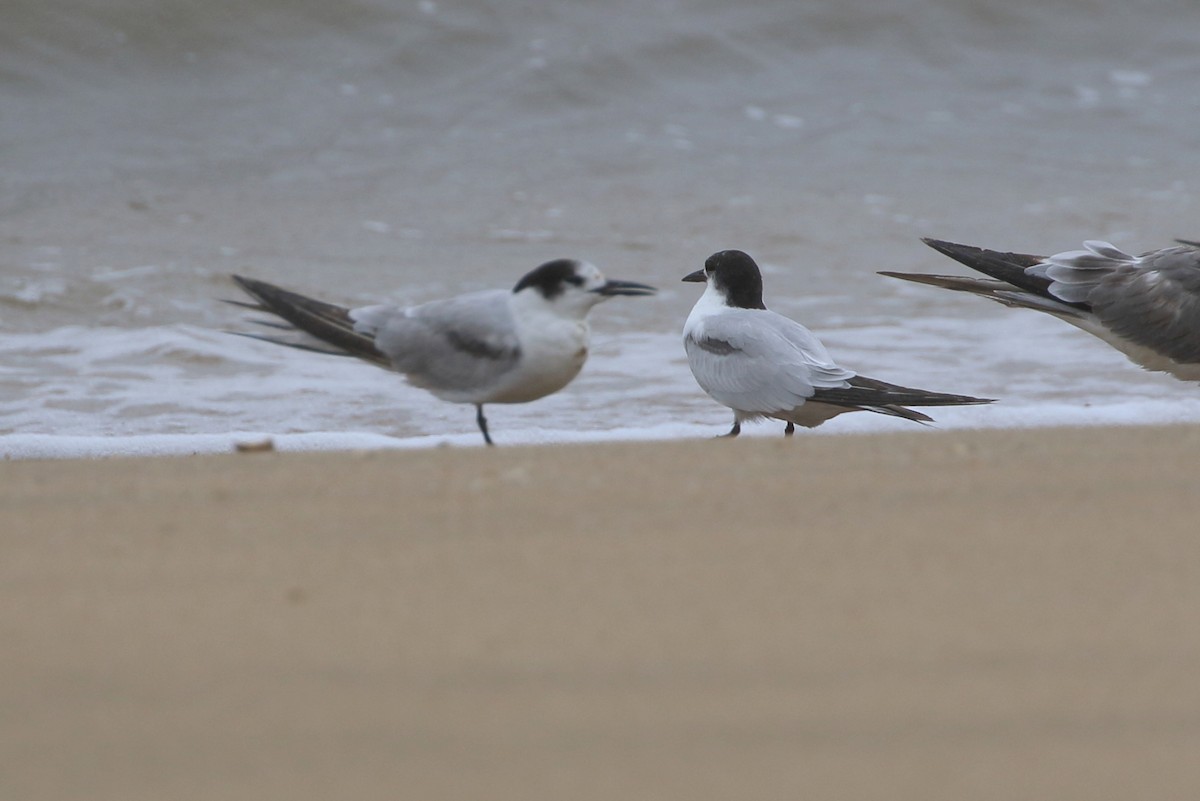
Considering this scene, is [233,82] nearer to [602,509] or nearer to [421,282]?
[421,282]

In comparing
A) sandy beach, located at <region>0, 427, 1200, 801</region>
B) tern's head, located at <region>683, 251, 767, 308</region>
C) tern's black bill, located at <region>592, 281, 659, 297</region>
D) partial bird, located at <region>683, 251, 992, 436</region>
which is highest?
tern's head, located at <region>683, 251, 767, 308</region>

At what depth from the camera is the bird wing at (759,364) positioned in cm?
439

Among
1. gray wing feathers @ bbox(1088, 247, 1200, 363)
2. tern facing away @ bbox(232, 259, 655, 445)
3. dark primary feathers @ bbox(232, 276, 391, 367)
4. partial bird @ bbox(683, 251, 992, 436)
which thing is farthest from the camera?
gray wing feathers @ bbox(1088, 247, 1200, 363)

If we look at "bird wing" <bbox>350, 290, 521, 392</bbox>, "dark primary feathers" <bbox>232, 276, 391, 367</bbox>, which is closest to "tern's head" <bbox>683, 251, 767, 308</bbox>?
"bird wing" <bbox>350, 290, 521, 392</bbox>

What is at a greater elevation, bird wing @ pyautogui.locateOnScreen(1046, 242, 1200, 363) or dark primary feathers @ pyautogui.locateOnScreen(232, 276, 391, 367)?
bird wing @ pyautogui.locateOnScreen(1046, 242, 1200, 363)

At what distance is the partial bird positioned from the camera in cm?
429

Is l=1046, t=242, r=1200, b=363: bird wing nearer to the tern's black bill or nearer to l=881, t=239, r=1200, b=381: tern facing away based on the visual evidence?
l=881, t=239, r=1200, b=381: tern facing away

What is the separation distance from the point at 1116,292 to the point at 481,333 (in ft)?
7.53

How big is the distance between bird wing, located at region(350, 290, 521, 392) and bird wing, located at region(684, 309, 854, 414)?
881mm

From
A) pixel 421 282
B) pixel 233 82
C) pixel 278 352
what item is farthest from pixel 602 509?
pixel 233 82

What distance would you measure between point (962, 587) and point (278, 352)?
15.5 feet

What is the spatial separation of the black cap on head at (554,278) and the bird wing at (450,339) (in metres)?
0.11

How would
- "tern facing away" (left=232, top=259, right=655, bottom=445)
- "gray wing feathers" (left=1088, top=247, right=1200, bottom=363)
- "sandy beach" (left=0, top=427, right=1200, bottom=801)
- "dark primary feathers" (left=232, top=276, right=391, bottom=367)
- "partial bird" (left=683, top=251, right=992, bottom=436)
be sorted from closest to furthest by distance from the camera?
"sandy beach" (left=0, top=427, right=1200, bottom=801) → "tern facing away" (left=232, top=259, right=655, bottom=445) → "dark primary feathers" (left=232, top=276, right=391, bottom=367) → "partial bird" (left=683, top=251, right=992, bottom=436) → "gray wing feathers" (left=1088, top=247, right=1200, bottom=363)

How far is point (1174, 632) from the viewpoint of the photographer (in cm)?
189
